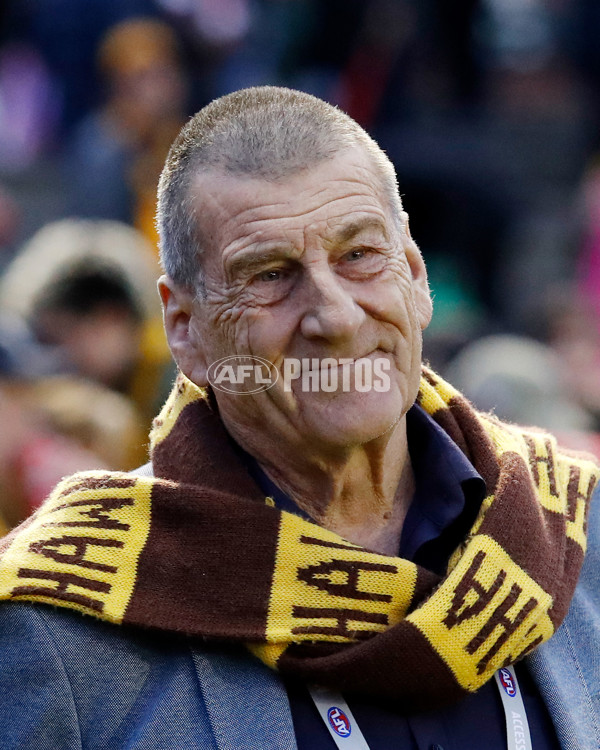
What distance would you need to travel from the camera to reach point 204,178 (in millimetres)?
2645

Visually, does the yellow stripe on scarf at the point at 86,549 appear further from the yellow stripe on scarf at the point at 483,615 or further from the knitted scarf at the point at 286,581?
the yellow stripe on scarf at the point at 483,615

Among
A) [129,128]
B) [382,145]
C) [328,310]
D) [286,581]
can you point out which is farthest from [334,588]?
[382,145]

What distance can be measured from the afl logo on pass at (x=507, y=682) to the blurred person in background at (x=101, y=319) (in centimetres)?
314

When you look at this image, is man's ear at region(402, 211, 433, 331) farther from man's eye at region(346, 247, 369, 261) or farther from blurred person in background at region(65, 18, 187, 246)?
blurred person in background at region(65, 18, 187, 246)

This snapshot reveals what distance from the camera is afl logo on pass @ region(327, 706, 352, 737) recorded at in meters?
2.46

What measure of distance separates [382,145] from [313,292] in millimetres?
6683

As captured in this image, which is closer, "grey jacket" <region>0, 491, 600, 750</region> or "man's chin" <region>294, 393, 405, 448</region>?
"grey jacket" <region>0, 491, 600, 750</region>

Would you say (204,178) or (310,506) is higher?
(204,178)

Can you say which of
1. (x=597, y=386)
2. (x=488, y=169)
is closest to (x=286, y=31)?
(x=488, y=169)

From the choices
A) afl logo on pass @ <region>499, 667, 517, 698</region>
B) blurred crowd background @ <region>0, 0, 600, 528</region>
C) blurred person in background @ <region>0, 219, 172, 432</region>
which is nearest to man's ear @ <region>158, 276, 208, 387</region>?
afl logo on pass @ <region>499, 667, 517, 698</region>

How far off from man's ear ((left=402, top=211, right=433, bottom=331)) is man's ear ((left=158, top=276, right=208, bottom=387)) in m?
0.51

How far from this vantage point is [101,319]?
18.5 ft

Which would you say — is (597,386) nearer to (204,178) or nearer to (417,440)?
(417,440)

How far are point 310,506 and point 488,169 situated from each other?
268 inches
